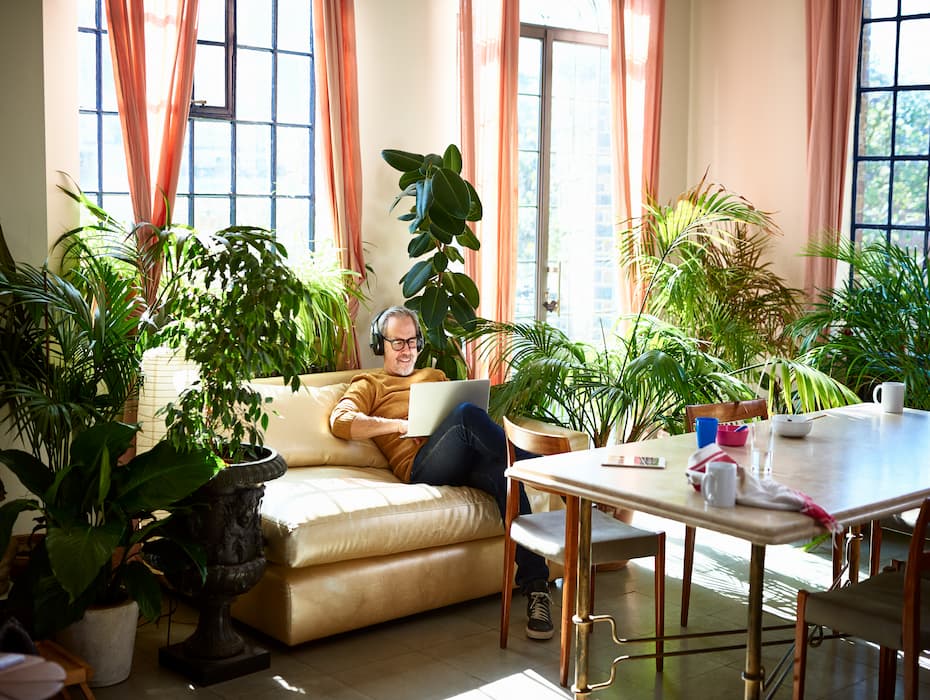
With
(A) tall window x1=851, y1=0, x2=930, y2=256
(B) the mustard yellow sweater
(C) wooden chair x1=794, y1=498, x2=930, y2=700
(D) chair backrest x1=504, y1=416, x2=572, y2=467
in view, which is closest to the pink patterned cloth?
(C) wooden chair x1=794, y1=498, x2=930, y2=700

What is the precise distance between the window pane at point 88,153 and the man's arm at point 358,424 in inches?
60.9

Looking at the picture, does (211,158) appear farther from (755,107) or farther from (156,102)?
(755,107)

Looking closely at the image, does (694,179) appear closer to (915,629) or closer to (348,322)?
(348,322)

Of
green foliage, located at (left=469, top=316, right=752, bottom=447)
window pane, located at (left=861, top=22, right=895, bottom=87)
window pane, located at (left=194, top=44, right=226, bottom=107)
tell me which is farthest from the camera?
window pane, located at (left=861, top=22, right=895, bottom=87)

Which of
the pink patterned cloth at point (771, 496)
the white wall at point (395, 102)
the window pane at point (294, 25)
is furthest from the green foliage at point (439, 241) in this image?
the pink patterned cloth at point (771, 496)

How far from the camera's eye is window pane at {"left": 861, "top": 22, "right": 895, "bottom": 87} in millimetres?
6211

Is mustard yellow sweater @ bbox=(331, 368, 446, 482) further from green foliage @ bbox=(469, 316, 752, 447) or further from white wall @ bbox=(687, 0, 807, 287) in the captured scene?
white wall @ bbox=(687, 0, 807, 287)

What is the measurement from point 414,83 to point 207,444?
276 cm

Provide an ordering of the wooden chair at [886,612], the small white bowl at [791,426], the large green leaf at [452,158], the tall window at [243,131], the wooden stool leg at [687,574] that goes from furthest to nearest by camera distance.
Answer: the large green leaf at [452,158] → the tall window at [243,131] → the wooden stool leg at [687,574] → the small white bowl at [791,426] → the wooden chair at [886,612]

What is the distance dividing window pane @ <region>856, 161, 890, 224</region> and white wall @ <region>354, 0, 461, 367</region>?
246cm

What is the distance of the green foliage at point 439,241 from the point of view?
4844 mm

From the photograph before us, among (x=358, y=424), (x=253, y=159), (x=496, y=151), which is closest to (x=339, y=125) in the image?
(x=253, y=159)

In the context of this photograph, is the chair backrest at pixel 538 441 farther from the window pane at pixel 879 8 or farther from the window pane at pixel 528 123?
the window pane at pixel 879 8

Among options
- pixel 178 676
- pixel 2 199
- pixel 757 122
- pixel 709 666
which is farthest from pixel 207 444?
pixel 757 122
